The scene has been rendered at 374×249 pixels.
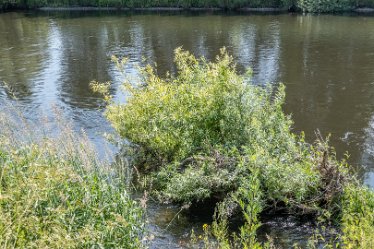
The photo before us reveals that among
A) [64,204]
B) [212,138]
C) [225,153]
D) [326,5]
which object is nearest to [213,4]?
[326,5]

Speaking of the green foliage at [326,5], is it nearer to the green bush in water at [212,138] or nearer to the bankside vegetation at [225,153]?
the green bush in water at [212,138]

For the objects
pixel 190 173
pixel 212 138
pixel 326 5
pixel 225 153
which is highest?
pixel 326 5

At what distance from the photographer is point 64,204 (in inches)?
285

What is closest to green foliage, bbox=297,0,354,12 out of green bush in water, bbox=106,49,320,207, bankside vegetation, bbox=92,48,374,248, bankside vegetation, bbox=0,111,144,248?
green bush in water, bbox=106,49,320,207

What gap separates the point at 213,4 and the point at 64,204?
49417 mm

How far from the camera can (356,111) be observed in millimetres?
18688

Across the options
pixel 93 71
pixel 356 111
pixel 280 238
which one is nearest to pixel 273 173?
pixel 280 238

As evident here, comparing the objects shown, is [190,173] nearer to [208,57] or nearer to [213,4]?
[208,57]

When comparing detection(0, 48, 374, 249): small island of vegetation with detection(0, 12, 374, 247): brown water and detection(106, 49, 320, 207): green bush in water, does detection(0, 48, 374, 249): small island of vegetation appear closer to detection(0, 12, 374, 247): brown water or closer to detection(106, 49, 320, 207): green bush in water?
detection(106, 49, 320, 207): green bush in water

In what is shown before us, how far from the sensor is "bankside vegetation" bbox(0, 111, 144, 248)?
622 cm

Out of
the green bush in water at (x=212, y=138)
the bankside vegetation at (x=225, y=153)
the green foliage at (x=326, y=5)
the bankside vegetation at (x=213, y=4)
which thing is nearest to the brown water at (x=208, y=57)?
the bankside vegetation at (x=225, y=153)

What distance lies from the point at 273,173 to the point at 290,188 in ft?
1.66

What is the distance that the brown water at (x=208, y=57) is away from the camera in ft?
57.6

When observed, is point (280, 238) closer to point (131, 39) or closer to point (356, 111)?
point (356, 111)
